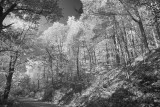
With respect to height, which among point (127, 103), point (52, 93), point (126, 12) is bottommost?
point (52, 93)

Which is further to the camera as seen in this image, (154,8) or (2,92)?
(2,92)

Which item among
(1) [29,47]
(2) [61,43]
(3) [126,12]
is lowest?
(1) [29,47]

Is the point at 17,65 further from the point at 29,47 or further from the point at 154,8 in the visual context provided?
the point at 154,8

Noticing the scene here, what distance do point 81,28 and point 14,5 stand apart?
61.3 ft

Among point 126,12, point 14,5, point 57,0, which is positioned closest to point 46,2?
point 57,0

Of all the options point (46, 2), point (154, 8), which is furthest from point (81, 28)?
point (154, 8)

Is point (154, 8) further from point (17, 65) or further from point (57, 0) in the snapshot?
point (17, 65)

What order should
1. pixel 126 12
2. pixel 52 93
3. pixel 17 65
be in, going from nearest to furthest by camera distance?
pixel 126 12 → pixel 17 65 → pixel 52 93

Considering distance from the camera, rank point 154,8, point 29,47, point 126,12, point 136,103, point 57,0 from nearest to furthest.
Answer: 1. point 154,8
2. point 57,0
3. point 136,103
4. point 126,12
5. point 29,47

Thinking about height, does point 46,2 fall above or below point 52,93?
above

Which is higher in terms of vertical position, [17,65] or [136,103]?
[17,65]

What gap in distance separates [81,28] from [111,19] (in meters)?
12.5

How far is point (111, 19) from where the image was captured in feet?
39.3

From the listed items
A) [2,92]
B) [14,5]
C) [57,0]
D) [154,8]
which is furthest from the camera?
[2,92]
